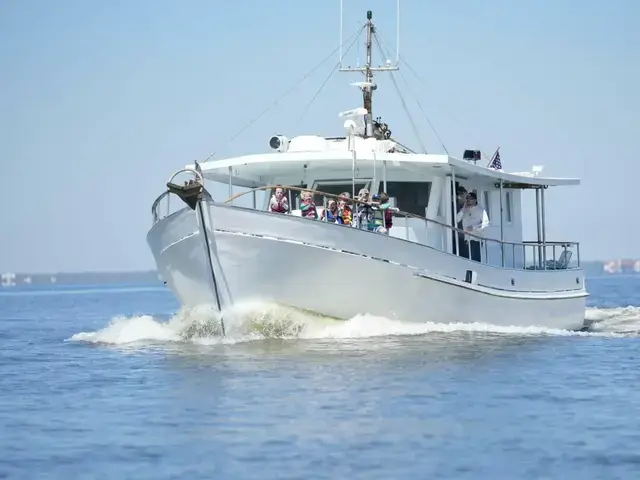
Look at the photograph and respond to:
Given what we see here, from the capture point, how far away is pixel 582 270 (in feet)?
90.4

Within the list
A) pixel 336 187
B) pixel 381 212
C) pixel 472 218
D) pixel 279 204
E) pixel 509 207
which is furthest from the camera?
pixel 509 207

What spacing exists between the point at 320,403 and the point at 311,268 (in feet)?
21.2

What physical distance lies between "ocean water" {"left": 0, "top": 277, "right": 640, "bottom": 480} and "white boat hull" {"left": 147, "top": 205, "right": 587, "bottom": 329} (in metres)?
0.37

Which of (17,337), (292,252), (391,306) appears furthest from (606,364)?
(17,337)

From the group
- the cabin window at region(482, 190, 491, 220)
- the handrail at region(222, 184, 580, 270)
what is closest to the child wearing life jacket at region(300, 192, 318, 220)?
the handrail at region(222, 184, 580, 270)

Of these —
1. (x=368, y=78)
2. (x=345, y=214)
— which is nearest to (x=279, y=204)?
(x=345, y=214)

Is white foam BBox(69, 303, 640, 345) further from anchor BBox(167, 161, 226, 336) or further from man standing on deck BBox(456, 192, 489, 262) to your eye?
man standing on deck BBox(456, 192, 489, 262)

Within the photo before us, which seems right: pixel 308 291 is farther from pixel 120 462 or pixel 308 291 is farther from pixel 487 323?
pixel 120 462

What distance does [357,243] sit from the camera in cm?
1991

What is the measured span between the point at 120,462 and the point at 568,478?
419cm

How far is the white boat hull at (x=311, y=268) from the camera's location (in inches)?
774

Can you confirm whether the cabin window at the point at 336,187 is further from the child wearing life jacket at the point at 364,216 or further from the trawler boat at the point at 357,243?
the child wearing life jacket at the point at 364,216

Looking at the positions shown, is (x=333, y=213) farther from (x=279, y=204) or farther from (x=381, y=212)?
(x=279, y=204)

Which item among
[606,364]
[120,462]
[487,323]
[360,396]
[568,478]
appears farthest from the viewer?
[487,323]
